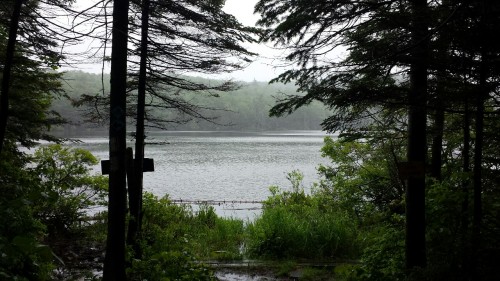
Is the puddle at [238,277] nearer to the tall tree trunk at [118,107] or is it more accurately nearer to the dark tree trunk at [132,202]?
the dark tree trunk at [132,202]

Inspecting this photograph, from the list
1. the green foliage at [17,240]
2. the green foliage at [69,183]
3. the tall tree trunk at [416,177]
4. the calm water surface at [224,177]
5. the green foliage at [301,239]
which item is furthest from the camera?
the calm water surface at [224,177]

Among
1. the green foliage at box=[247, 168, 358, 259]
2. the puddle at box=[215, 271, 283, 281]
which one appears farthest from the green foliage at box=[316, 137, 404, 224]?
the puddle at box=[215, 271, 283, 281]

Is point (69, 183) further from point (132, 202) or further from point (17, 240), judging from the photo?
point (17, 240)

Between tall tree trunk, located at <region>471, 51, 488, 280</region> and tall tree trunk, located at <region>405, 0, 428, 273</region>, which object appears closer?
tall tree trunk, located at <region>471, 51, 488, 280</region>

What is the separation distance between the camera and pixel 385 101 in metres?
4.75

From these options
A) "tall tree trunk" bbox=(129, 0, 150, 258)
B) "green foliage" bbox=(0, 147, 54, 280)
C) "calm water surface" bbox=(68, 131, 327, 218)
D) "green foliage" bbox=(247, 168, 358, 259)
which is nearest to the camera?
"green foliage" bbox=(0, 147, 54, 280)

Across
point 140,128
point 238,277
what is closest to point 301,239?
point 238,277

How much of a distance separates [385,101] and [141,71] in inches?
154

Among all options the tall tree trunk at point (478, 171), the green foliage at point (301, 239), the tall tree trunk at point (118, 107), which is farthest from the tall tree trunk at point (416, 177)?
the green foliage at point (301, 239)

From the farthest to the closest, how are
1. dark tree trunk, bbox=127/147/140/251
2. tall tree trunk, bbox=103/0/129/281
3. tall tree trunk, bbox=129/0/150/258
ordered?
tall tree trunk, bbox=129/0/150/258 < dark tree trunk, bbox=127/147/140/251 < tall tree trunk, bbox=103/0/129/281

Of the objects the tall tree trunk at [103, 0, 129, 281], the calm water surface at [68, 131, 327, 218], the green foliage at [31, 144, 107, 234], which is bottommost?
the calm water surface at [68, 131, 327, 218]

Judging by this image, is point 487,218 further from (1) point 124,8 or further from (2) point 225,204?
(2) point 225,204

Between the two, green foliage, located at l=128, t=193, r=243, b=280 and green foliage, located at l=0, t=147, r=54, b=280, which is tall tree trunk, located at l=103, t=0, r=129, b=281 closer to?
green foliage, located at l=128, t=193, r=243, b=280

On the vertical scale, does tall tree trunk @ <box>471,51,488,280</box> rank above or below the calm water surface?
above
